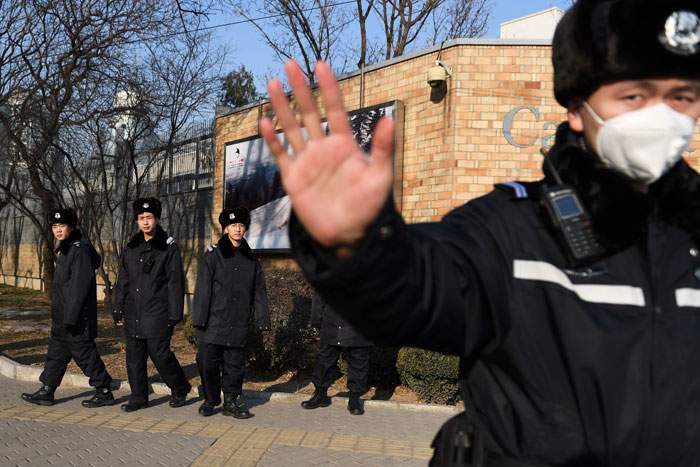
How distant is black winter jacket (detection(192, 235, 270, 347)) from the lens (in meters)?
7.17

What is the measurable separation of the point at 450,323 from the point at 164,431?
5.60 meters

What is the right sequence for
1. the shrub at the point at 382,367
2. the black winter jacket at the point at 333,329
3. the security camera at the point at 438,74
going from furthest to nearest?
the security camera at the point at 438,74 → the shrub at the point at 382,367 → the black winter jacket at the point at 333,329

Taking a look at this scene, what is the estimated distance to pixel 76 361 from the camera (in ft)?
24.6

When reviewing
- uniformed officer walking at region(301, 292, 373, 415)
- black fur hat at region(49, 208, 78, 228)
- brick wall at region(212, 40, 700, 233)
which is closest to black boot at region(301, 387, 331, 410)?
uniformed officer walking at region(301, 292, 373, 415)

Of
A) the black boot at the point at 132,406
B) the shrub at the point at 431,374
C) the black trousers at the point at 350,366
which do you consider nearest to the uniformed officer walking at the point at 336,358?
the black trousers at the point at 350,366

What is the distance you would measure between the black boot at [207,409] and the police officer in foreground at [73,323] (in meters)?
1.11

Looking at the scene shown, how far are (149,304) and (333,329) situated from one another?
77.1 inches

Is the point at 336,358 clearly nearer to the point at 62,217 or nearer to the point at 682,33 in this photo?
the point at 62,217

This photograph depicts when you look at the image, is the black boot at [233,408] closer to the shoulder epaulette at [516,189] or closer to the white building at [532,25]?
the shoulder epaulette at [516,189]

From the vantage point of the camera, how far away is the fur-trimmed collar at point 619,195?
4.97 feet

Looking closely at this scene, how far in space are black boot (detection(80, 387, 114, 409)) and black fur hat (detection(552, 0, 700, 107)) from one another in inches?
275

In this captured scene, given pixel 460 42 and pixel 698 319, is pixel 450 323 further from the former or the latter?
pixel 460 42

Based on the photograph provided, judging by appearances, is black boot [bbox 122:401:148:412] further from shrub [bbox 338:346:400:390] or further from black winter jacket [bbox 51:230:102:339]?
shrub [bbox 338:346:400:390]

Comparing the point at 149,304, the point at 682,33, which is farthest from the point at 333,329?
the point at 682,33
